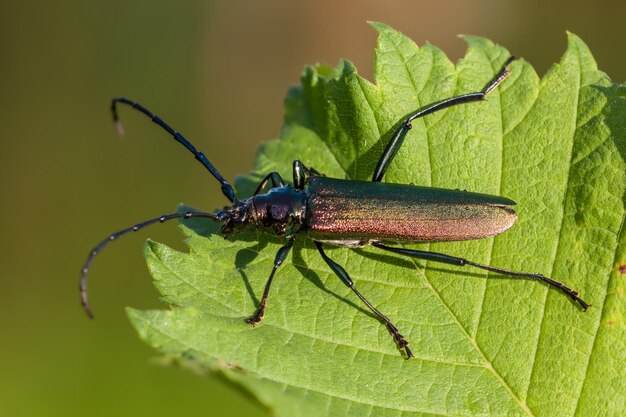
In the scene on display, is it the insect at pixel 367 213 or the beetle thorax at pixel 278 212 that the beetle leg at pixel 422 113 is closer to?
the insect at pixel 367 213

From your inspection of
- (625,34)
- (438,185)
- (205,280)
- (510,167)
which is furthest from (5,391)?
(625,34)

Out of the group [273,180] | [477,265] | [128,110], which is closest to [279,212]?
[273,180]

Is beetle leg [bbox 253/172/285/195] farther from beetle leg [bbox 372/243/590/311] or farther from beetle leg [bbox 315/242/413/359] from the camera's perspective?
beetle leg [bbox 372/243/590/311]

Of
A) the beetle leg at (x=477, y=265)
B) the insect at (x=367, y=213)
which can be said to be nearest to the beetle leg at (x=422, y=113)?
the insect at (x=367, y=213)

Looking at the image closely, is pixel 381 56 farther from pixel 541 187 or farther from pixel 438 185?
pixel 541 187

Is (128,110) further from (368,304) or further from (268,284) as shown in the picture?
(368,304)

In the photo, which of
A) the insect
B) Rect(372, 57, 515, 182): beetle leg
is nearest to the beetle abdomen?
the insect
